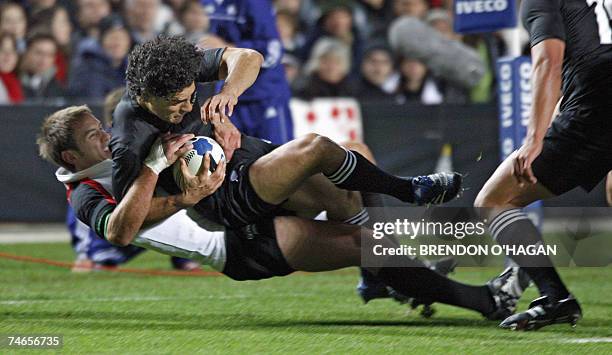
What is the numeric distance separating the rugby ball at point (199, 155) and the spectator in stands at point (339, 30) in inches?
310

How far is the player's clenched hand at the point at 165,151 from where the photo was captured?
18.7 feet

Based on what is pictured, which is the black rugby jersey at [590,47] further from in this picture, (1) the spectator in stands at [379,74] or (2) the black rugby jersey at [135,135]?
(1) the spectator in stands at [379,74]

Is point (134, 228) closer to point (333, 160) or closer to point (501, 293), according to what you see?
point (333, 160)

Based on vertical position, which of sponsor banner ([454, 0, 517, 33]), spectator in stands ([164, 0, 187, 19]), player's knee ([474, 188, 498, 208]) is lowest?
player's knee ([474, 188, 498, 208])

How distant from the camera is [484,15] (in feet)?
27.3

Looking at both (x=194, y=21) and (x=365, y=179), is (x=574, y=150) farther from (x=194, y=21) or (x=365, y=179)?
(x=194, y=21)

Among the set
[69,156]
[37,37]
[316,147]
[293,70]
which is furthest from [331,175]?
[293,70]

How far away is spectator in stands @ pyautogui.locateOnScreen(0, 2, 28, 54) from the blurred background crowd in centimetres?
1

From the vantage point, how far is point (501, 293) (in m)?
6.07

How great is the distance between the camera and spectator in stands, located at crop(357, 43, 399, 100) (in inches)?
531

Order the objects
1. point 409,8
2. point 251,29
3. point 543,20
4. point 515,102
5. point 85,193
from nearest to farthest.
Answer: point 543,20
point 85,193
point 515,102
point 251,29
point 409,8

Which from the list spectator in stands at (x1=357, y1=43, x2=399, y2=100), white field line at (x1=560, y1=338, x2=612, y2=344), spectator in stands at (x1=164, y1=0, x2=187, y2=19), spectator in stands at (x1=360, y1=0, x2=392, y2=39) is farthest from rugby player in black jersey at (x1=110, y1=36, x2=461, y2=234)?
spectator in stands at (x1=360, y1=0, x2=392, y2=39)

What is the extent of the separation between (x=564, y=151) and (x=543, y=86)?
1.59ft

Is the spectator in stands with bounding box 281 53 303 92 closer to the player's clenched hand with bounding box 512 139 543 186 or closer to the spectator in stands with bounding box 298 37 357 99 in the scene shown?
the spectator in stands with bounding box 298 37 357 99
